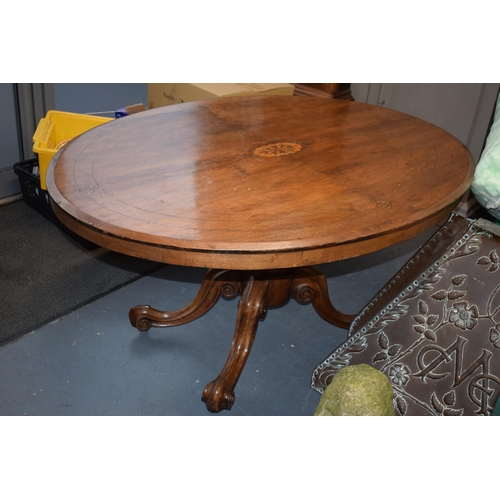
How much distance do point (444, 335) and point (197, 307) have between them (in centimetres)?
88

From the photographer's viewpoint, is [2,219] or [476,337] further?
[2,219]

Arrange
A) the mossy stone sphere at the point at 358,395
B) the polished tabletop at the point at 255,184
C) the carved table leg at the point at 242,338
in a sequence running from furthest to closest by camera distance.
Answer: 1. the carved table leg at the point at 242,338
2. the mossy stone sphere at the point at 358,395
3. the polished tabletop at the point at 255,184

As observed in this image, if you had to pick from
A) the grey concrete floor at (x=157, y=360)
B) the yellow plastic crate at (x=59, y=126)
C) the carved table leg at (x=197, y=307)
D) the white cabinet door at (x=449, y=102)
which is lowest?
the grey concrete floor at (x=157, y=360)

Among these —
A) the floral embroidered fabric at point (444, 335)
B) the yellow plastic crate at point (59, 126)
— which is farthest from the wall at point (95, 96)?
the floral embroidered fabric at point (444, 335)

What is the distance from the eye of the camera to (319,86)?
9.71 feet

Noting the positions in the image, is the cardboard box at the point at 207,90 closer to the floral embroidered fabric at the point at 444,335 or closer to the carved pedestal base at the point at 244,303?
the carved pedestal base at the point at 244,303

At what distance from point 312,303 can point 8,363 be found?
3.59 feet

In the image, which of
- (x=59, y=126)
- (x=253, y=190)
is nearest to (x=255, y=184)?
(x=253, y=190)

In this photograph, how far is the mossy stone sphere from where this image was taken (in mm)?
1449

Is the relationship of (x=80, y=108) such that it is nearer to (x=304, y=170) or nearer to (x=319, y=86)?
(x=319, y=86)

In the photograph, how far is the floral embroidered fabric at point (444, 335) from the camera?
1693 millimetres

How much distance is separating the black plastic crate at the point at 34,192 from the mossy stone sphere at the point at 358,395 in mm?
1550

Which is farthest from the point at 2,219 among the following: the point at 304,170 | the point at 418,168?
the point at 418,168

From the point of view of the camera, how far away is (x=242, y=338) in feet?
6.27
